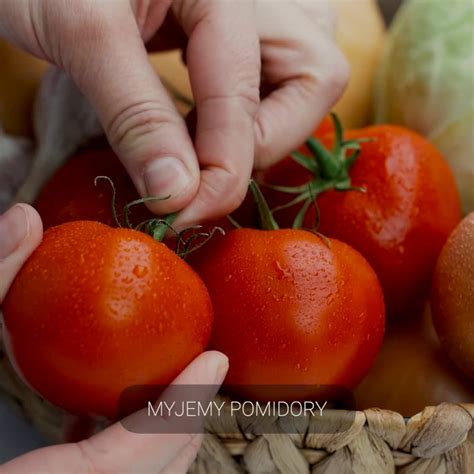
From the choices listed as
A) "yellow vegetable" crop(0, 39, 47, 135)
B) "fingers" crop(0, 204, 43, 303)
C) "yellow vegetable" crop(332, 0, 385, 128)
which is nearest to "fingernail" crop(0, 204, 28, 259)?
"fingers" crop(0, 204, 43, 303)

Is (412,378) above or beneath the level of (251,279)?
beneath

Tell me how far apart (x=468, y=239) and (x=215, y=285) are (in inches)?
6.8

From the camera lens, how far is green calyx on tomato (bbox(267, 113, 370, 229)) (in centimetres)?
55

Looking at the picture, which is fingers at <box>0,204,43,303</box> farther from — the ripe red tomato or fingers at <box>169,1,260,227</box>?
the ripe red tomato

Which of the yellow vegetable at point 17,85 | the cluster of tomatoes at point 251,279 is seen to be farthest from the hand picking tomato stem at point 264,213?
the yellow vegetable at point 17,85

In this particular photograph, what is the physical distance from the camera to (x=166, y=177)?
17.8 inches

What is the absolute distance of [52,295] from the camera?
38 centimetres

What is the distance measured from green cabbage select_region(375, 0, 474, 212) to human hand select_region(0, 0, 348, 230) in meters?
0.14

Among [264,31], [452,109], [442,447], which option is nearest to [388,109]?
[452,109]

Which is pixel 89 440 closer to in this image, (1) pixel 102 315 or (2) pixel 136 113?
(1) pixel 102 315

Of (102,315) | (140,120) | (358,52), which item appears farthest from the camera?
(358,52)

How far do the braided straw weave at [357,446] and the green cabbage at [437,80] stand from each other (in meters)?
0.30

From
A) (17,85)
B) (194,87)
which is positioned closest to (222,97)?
(194,87)

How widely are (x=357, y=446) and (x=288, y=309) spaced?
87 mm
